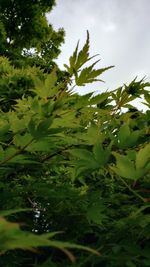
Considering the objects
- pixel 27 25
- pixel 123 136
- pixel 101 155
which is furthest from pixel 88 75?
pixel 27 25

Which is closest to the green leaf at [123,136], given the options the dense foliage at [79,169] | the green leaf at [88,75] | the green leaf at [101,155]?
the dense foliage at [79,169]

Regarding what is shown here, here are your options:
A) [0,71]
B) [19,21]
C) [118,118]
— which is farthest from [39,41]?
[118,118]

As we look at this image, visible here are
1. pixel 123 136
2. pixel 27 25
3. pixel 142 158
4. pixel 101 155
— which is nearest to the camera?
pixel 142 158

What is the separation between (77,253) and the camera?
176cm

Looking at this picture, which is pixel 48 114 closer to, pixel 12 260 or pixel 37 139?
pixel 37 139

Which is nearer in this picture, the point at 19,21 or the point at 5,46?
the point at 5,46

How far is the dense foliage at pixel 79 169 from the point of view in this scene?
1.40 meters

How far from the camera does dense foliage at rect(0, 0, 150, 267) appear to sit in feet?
4.58

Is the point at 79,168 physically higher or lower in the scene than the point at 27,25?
lower

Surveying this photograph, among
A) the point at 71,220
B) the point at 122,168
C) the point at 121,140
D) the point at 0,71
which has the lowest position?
the point at 71,220

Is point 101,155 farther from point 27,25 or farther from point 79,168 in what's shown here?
point 27,25

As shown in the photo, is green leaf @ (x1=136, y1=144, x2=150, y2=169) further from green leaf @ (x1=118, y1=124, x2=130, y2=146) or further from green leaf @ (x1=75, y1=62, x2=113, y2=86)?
green leaf @ (x1=75, y1=62, x2=113, y2=86)

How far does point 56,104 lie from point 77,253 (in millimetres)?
682

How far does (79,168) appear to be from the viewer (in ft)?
5.17
